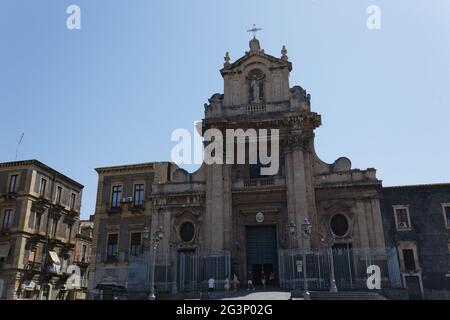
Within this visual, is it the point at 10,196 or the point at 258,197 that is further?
the point at 10,196

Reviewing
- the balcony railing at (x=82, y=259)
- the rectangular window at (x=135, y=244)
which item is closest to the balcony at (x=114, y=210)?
the rectangular window at (x=135, y=244)

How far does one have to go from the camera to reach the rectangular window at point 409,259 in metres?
28.3

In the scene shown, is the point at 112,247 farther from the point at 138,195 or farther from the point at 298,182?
the point at 298,182

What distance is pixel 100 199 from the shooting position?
34.3 meters

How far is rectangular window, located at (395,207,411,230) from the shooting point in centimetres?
2925

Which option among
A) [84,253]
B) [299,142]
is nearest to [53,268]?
[84,253]

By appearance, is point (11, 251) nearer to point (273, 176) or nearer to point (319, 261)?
point (273, 176)

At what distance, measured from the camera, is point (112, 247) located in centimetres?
Answer: 3256

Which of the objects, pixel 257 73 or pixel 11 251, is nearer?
pixel 257 73

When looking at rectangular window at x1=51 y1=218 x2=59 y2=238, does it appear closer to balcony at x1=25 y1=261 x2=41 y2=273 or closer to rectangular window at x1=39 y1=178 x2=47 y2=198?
rectangular window at x1=39 y1=178 x2=47 y2=198

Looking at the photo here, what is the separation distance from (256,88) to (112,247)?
16.8m

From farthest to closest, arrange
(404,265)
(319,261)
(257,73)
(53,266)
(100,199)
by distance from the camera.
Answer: (53,266) → (100,199) → (257,73) → (404,265) → (319,261)

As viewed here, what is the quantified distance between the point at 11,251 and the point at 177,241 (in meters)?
17.4
